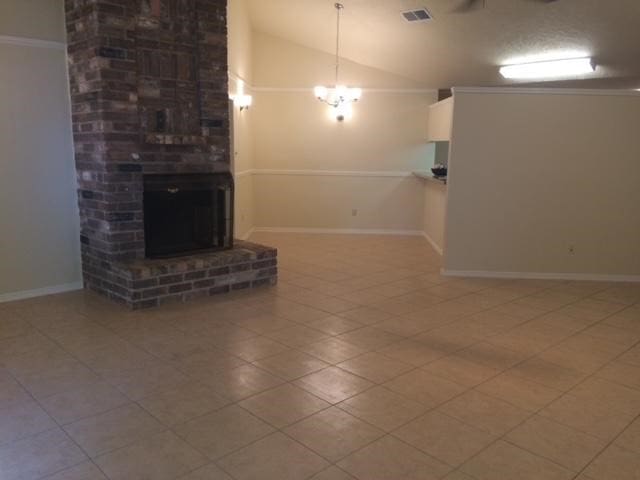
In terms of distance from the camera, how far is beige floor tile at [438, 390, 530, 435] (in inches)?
101

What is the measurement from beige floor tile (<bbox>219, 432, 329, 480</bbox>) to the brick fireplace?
7.45 ft

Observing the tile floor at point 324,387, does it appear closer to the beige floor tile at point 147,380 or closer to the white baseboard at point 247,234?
the beige floor tile at point 147,380

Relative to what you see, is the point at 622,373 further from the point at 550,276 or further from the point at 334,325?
the point at 550,276

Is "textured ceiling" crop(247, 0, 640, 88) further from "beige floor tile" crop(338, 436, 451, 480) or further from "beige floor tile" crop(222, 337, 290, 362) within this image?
"beige floor tile" crop(338, 436, 451, 480)

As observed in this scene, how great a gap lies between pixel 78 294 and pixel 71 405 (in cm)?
217

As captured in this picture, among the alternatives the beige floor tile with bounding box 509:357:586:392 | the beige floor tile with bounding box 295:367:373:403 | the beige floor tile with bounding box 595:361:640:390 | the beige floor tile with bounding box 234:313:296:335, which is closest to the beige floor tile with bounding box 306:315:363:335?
the beige floor tile with bounding box 234:313:296:335

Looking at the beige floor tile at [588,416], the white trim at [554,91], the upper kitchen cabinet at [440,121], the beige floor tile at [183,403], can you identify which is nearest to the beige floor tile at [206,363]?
the beige floor tile at [183,403]

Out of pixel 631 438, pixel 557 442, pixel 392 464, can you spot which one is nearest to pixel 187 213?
pixel 392 464

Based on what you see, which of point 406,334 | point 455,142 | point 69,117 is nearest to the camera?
point 406,334

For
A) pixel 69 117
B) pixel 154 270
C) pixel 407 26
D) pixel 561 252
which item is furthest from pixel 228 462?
pixel 407 26

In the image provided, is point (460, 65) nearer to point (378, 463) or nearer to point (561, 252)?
point (561, 252)

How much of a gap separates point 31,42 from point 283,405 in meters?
3.75

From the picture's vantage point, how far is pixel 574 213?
543 cm

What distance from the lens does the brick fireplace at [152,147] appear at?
4211 mm
